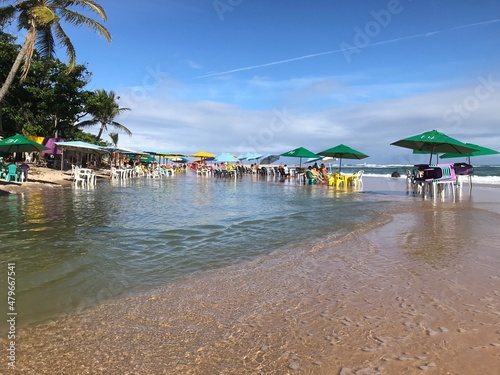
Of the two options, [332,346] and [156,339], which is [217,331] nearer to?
[156,339]

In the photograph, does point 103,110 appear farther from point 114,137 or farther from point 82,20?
point 114,137

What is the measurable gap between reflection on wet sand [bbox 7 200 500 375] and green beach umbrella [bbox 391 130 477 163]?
9576 mm

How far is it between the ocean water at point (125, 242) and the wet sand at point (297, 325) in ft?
1.33

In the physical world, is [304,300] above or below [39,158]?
below

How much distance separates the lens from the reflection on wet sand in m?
2.05

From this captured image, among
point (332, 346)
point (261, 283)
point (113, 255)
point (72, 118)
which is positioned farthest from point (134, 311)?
point (72, 118)

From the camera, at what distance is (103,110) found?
101 ft

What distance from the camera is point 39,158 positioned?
2809cm

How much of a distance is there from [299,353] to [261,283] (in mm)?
1391

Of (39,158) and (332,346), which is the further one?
(39,158)

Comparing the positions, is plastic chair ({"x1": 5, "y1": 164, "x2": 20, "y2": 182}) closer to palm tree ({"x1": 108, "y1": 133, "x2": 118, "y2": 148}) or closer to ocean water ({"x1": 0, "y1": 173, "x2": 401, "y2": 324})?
ocean water ({"x1": 0, "y1": 173, "x2": 401, "y2": 324})

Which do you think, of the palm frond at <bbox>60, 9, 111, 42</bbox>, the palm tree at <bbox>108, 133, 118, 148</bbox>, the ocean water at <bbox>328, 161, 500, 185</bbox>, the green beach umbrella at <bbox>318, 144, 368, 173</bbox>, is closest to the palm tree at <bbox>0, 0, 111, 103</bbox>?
the palm frond at <bbox>60, 9, 111, 42</bbox>

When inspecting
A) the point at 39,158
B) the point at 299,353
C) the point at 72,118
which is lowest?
the point at 299,353

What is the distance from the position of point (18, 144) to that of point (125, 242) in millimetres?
12426
